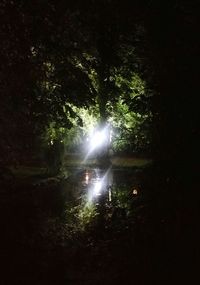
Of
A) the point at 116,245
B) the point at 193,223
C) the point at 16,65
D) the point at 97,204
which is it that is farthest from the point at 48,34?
the point at 97,204

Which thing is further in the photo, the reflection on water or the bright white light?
the bright white light

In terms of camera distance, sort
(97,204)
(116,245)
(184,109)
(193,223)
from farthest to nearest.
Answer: (97,204) → (116,245) → (193,223) → (184,109)

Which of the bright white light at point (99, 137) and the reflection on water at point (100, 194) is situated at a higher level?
the bright white light at point (99, 137)

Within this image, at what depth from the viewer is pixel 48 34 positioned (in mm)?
8250

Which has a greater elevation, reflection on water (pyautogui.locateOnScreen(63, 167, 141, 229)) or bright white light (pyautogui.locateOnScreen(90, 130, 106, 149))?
bright white light (pyautogui.locateOnScreen(90, 130, 106, 149))

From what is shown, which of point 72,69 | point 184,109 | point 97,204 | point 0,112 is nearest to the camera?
point 184,109

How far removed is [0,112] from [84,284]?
10.9 ft

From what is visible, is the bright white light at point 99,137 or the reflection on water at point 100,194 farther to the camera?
the bright white light at point 99,137

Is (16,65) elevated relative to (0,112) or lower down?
elevated

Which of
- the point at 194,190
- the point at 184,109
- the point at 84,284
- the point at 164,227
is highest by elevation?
the point at 184,109

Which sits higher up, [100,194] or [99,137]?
[99,137]

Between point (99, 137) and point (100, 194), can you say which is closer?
point (100, 194)

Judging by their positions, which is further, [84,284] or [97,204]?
[97,204]

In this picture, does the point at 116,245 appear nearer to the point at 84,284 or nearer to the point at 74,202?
the point at 84,284
